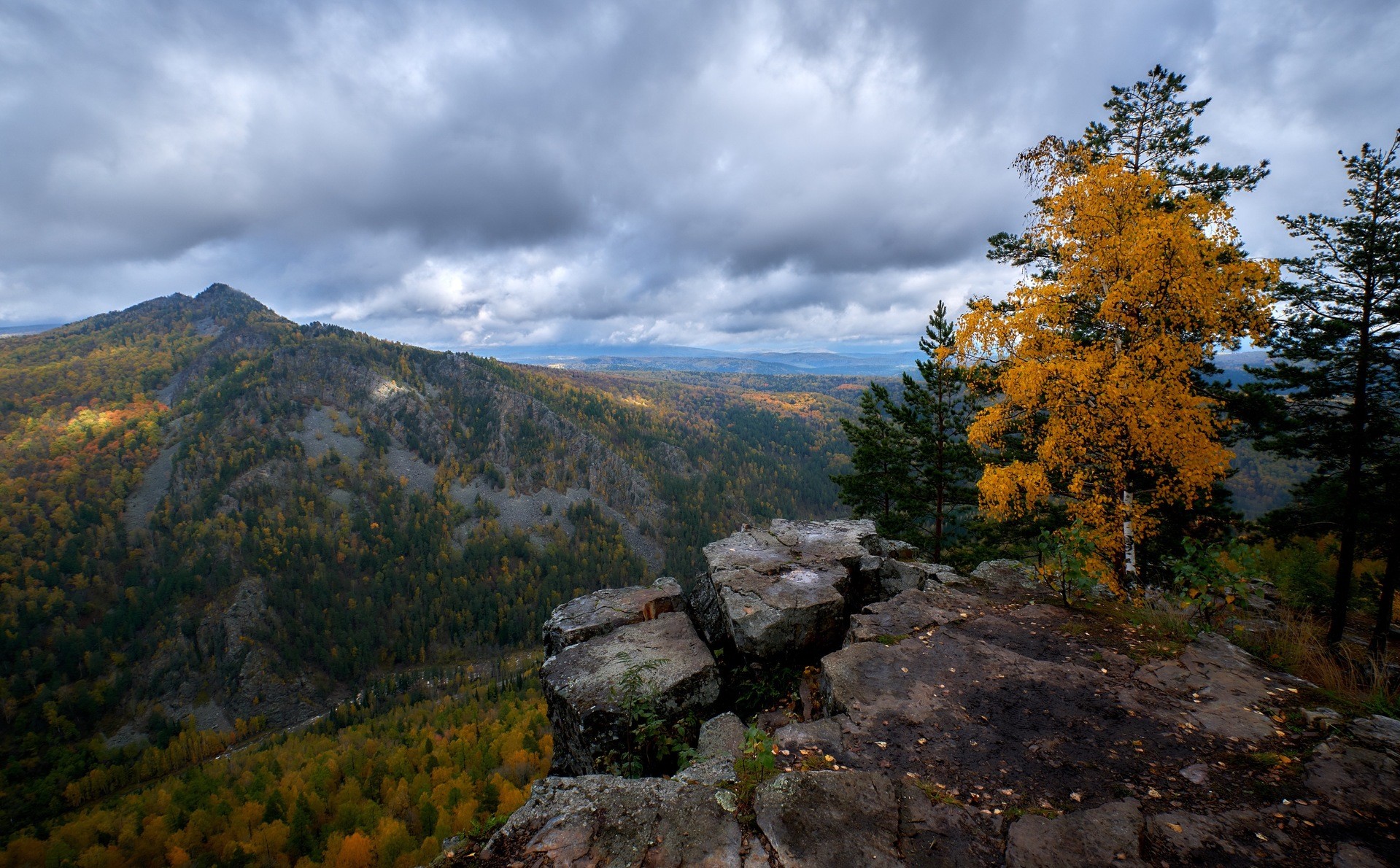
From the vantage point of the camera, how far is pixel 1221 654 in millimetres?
8422

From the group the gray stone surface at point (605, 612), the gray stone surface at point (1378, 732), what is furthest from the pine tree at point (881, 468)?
the gray stone surface at point (1378, 732)

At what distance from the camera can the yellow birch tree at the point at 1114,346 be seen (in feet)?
33.5

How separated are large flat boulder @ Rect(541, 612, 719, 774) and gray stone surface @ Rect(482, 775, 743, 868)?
11.3 feet

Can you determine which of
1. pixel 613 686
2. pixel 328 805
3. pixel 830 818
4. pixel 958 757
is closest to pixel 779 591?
pixel 613 686

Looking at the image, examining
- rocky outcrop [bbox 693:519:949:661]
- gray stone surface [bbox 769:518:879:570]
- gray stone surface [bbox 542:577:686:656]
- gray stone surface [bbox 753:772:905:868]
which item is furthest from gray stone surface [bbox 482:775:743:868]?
gray stone surface [bbox 769:518:879:570]

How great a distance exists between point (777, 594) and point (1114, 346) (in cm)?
1034

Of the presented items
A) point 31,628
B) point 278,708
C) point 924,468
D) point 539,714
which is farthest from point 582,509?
point 924,468

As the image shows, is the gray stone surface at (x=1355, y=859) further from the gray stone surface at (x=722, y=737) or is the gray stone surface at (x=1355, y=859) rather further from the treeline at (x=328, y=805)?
the treeline at (x=328, y=805)

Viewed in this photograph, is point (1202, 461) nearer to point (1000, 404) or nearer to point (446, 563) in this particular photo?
point (1000, 404)

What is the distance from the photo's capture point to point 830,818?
528 cm

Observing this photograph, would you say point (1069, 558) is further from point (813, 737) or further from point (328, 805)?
point (328, 805)

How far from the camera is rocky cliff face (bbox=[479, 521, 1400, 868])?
479 cm

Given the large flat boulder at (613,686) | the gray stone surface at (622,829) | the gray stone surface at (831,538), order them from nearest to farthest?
the gray stone surface at (622,829) < the large flat boulder at (613,686) < the gray stone surface at (831,538)

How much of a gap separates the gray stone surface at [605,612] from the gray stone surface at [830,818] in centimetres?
785
